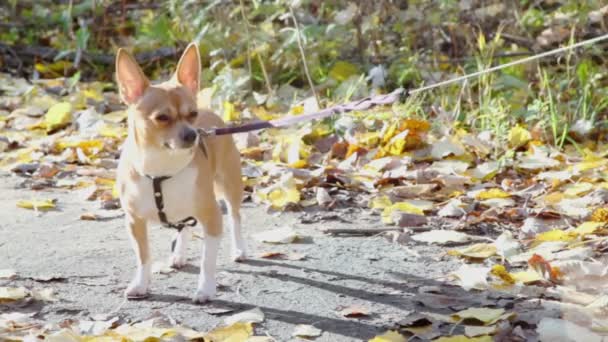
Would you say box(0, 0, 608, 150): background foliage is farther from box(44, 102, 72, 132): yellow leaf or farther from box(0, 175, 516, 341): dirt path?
box(0, 175, 516, 341): dirt path

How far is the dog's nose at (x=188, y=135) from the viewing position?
154 inches

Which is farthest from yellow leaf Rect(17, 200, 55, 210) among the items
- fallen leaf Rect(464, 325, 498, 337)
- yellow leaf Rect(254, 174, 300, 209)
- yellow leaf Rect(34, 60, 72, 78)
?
yellow leaf Rect(34, 60, 72, 78)

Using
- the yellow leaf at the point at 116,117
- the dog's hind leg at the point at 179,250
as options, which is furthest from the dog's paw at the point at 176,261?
the yellow leaf at the point at 116,117

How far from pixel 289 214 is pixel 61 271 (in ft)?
4.52

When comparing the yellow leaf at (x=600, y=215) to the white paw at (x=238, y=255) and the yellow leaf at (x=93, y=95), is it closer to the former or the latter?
the white paw at (x=238, y=255)

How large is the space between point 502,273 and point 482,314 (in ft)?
1.67

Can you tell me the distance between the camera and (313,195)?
5723 millimetres

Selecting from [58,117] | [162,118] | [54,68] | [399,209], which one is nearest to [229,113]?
[58,117]

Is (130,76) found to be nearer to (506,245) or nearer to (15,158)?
(506,245)

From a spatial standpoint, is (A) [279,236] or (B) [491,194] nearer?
(A) [279,236]

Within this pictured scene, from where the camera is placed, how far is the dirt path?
3.95 meters

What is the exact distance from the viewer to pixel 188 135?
391cm

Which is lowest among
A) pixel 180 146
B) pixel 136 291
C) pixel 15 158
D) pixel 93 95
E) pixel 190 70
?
pixel 136 291

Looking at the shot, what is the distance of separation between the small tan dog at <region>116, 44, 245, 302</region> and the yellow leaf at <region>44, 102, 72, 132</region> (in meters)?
3.52
